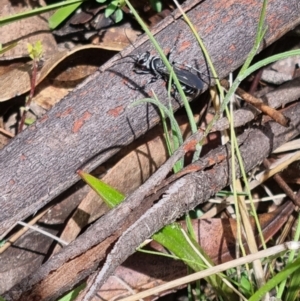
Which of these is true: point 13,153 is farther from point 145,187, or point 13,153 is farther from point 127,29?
point 127,29

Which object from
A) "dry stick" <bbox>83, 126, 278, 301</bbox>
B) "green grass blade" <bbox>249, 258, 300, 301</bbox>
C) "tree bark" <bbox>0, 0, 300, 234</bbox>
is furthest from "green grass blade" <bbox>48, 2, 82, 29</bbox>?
"green grass blade" <bbox>249, 258, 300, 301</bbox>

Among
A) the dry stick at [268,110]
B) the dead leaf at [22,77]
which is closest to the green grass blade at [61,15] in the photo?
the dead leaf at [22,77]

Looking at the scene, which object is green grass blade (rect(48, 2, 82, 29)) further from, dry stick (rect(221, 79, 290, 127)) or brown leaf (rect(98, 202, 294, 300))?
brown leaf (rect(98, 202, 294, 300))

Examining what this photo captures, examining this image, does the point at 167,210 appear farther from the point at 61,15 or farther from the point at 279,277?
the point at 61,15

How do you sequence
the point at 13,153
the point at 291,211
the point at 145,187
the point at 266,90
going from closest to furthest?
1. the point at 145,187
2. the point at 13,153
3. the point at 291,211
4. the point at 266,90

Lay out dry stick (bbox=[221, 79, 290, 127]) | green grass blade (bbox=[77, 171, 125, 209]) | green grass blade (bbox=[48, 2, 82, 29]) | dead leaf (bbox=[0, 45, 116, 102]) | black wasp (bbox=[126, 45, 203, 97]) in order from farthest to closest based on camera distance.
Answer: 1. green grass blade (bbox=[48, 2, 82, 29])
2. dead leaf (bbox=[0, 45, 116, 102])
3. dry stick (bbox=[221, 79, 290, 127])
4. black wasp (bbox=[126, 45, 203, 97])
5. green grass blade (bbox=[77, 171, 125, 209])

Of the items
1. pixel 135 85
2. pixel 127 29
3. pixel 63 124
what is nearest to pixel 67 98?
pixel 63 124

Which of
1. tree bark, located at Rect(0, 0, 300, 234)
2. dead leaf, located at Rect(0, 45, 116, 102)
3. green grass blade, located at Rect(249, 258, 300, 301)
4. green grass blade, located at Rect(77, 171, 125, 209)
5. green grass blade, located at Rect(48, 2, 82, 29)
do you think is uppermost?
green grass blade, located at Rect(48, 2, 82, 29)

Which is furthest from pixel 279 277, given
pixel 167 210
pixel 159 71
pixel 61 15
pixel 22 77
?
pixel 61 15
